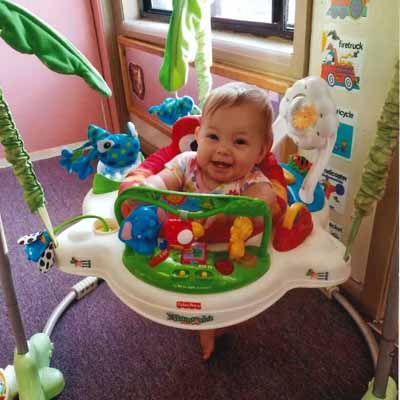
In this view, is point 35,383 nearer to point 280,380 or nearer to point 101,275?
point 101,275

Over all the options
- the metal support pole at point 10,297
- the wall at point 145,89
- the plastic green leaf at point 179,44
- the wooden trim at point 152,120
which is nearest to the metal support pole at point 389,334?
the plastic green leaf at point 179,44

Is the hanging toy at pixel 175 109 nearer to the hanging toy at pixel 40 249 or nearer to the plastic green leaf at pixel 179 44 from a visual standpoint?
the plastic green leaf at pixel 179 44

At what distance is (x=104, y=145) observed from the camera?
0.92m

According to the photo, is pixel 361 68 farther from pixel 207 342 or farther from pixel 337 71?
pixel 207 342

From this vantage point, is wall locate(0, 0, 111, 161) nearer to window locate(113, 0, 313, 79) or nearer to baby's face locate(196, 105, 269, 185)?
window locate(113, 0, 313, 79)

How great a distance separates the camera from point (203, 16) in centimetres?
98

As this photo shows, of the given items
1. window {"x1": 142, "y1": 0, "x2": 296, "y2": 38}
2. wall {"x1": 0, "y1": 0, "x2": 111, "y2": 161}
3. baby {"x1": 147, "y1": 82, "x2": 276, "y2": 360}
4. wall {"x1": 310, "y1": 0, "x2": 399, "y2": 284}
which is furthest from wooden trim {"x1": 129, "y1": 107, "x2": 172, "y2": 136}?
baby {"x1": 147, "y1": 82, "x2": 276, "y2": 360}

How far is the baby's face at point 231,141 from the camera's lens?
778 mm

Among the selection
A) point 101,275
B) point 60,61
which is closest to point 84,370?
point 101,275

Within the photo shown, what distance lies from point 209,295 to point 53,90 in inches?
67.2

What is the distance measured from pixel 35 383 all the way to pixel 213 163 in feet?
1.90

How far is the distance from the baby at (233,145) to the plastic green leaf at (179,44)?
150mm

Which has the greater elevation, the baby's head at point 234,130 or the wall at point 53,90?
the baby's head at point 234,130

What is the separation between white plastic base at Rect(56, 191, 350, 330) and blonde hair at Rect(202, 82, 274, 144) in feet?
0.74
